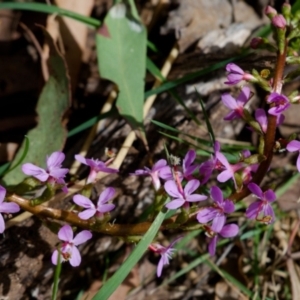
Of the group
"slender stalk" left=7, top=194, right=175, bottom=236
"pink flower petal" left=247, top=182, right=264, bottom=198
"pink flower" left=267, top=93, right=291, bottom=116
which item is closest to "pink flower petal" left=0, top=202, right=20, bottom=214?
"slender stalk" left=7, top=194, right=175, bottom=236

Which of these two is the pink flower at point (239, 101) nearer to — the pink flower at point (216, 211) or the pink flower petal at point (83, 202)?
the pink flower at point (216, 211)

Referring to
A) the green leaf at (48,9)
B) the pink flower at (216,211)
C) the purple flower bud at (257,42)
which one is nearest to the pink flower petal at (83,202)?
the pink flower at (216,211)

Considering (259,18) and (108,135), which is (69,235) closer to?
(108,135)

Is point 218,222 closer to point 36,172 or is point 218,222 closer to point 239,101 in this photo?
point 239,101

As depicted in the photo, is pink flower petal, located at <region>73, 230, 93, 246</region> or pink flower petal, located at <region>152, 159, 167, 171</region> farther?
pink flower petal, located at <region>152, 159, 167, 171</region>

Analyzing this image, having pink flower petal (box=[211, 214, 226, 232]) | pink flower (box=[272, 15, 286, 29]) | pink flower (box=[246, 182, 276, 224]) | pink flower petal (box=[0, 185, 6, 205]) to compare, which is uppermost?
pink flower (box=[272, 15, 286, 29])

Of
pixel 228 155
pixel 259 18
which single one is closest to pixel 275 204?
pixel 228 155

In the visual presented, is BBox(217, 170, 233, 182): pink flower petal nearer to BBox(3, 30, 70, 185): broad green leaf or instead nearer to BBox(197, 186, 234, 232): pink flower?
BBox(197, 186, 234, 232): pink flower
